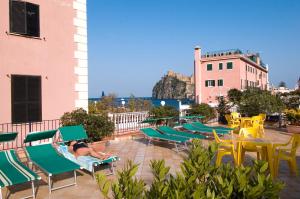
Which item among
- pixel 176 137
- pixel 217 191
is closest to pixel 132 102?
pixel 176 137

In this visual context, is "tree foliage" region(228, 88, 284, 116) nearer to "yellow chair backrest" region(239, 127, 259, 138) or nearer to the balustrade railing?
the balustrade railing

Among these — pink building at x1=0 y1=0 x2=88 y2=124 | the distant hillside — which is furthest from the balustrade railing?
the distant hillside

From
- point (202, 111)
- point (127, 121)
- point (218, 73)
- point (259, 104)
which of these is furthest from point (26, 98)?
point (218, 73)

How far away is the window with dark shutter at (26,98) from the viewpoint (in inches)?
334

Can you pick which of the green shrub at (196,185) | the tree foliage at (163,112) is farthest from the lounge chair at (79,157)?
the tree foliage at (163,112)

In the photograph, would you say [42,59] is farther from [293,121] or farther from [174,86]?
[174,86]

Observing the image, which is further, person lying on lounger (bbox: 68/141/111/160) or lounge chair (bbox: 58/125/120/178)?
person lying on lounger (bbox: 68/141/111/160)

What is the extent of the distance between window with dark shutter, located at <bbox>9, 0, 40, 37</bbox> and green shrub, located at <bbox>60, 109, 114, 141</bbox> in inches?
119

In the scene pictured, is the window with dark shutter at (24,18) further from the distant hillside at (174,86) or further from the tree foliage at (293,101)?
the distant hillside at (174,86)

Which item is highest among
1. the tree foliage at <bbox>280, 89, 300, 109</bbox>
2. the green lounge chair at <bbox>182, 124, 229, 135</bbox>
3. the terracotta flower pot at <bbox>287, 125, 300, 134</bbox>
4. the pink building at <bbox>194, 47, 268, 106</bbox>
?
the pink building at <bbox>194, 47, 268, 106</bbox>

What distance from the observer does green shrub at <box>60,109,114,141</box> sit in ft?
27.9

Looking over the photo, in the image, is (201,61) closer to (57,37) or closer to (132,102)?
(132,102)

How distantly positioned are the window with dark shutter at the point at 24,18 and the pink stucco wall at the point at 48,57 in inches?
5.7

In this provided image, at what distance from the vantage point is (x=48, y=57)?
9.30m
